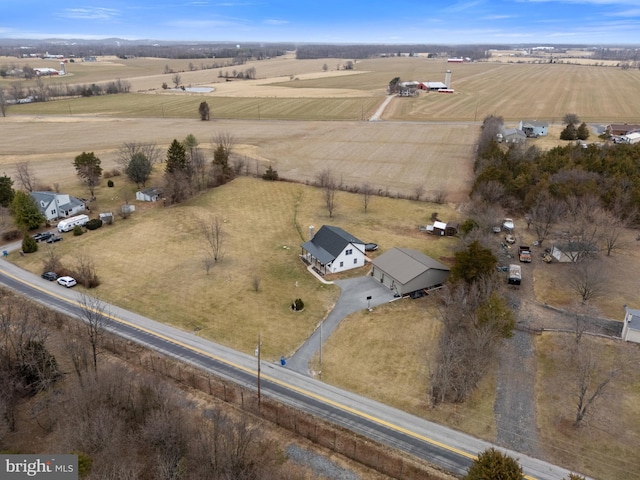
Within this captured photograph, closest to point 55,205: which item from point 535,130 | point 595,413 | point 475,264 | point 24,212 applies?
point 24,212

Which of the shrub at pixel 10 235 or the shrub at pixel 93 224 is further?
the shrub at pixel 93 224

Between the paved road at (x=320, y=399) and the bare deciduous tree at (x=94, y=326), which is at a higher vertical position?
the bare deciduous tree at (x=94, y=326)

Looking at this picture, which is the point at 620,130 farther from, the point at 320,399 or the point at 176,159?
the point at 320,399

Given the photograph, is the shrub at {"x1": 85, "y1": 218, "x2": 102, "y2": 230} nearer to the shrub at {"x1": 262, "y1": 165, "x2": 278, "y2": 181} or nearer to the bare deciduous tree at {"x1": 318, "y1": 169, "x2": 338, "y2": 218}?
the shrub at {"x1": 262, "y1": 165, "x2": 278, "y2": 181}

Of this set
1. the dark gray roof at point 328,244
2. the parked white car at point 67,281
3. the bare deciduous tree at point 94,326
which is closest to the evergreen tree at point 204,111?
the dark gray roof at point 328,244

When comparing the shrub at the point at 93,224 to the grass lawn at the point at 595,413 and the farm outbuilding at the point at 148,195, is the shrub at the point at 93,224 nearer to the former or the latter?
the farm outbuilding at the point at 148,195

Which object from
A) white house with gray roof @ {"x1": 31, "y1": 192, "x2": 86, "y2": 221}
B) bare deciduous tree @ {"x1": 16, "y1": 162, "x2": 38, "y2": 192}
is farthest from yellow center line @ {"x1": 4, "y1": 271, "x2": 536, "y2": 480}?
bare deciduous tree @ {"x1": 16, "y1": 162, "x2": 38, "y2": 192}
